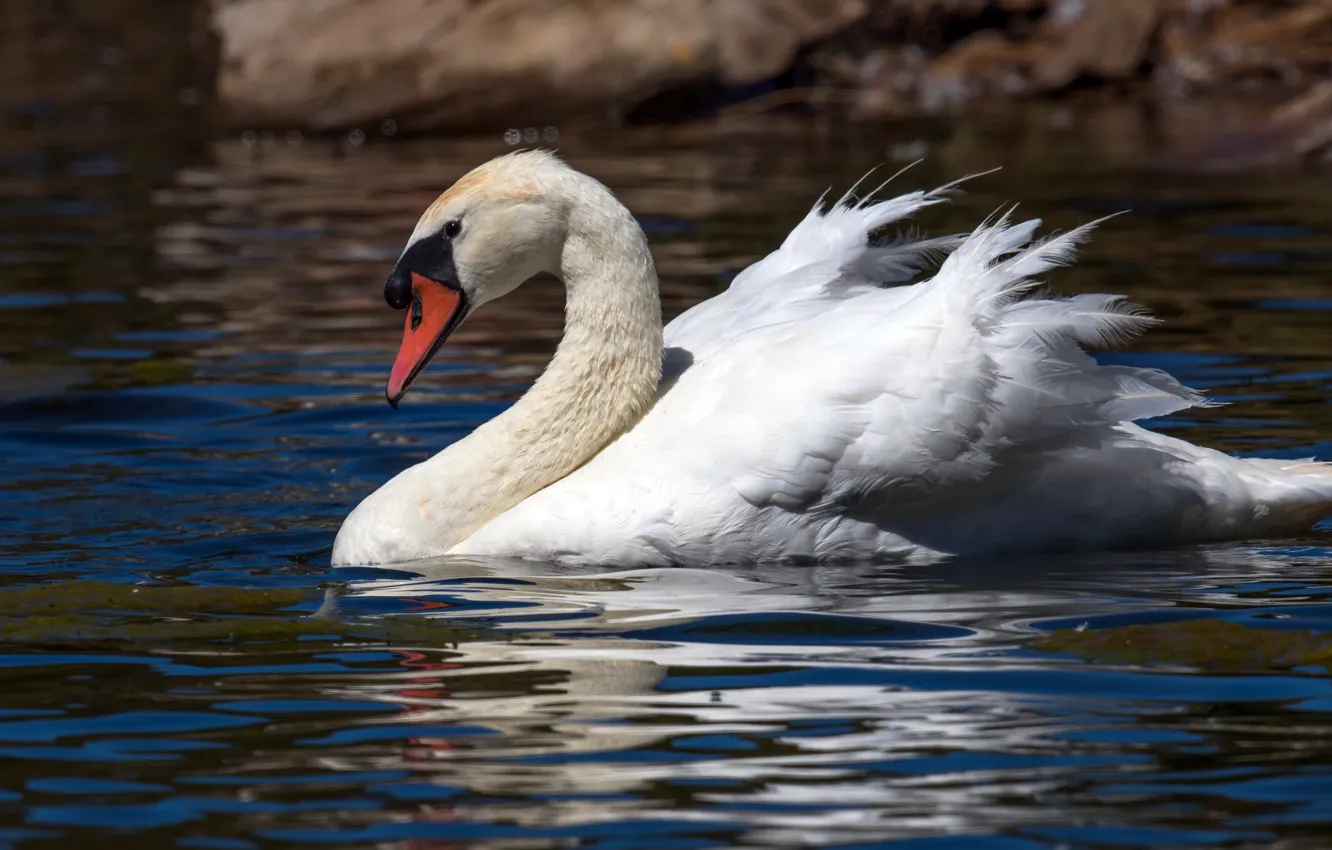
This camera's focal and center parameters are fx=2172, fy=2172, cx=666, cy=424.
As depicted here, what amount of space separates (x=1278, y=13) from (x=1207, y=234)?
25.5 feet

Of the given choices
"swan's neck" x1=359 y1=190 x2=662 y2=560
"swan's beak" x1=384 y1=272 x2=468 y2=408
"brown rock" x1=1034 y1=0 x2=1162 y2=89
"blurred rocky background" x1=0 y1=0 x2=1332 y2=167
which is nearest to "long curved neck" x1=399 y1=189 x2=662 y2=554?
"swan's neck" x1=359 y1=190 x2=662 y2=560

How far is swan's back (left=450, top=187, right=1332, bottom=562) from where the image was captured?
655 cm

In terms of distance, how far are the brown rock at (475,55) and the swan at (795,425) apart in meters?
11.3

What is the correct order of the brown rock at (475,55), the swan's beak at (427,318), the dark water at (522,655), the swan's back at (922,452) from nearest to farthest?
the dark water at (522,655)
the swan's back at (922,452)
the swan's beak at (427,318)
the brown rock at (475,55)

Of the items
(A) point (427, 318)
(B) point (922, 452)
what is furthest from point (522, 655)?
(A) point (427, 318)

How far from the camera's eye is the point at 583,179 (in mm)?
7309

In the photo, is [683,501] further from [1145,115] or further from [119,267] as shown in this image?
[1145,115]

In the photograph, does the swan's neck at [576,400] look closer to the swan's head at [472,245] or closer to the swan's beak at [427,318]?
the swan's head at [472,245]

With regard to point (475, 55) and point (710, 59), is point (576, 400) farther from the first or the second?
point (710, 59)

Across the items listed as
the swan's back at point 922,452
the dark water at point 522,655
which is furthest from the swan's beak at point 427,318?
the dark water at point 522,655

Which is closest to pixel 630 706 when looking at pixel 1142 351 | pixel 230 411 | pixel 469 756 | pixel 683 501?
pixel 469 756

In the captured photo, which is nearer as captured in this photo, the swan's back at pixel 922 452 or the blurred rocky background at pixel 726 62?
the swan's back at pixel 922 452

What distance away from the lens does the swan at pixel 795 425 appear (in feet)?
21.6

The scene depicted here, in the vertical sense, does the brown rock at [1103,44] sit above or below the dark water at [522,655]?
above
